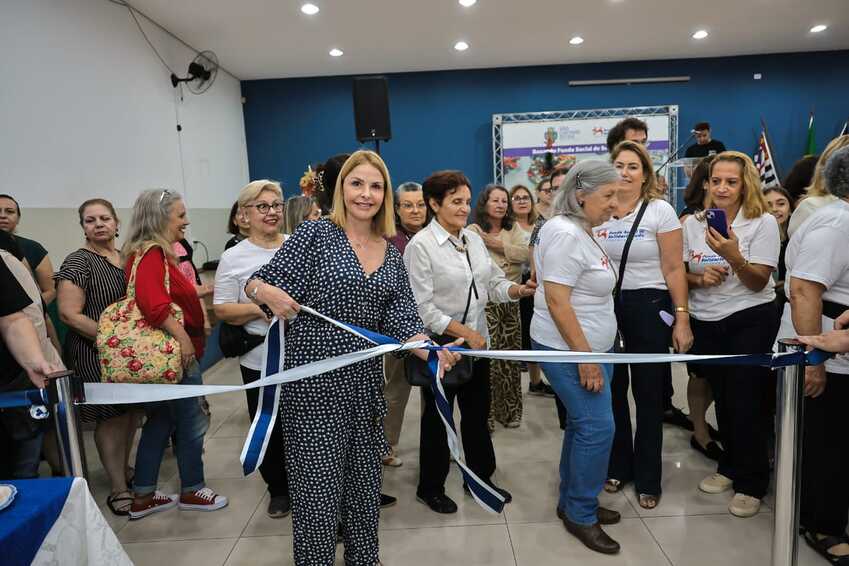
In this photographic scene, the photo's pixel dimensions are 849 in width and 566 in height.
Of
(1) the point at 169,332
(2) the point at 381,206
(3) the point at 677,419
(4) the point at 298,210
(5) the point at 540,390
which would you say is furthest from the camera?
(5) the point at 540,390

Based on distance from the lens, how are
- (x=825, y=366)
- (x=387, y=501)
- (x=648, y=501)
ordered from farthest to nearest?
(x=387, y=501) → (x=648, y=501) → (x=825, y=366)

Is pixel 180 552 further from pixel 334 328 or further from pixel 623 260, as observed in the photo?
pixel 623 260

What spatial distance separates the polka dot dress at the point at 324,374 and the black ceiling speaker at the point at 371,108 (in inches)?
129

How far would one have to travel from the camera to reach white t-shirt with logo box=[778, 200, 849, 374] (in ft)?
6.10

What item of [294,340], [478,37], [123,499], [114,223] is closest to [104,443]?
[123,499]

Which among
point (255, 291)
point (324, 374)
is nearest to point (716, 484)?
point (324, 374)

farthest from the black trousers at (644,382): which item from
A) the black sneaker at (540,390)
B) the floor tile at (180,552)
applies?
the floor tile at (180,552)

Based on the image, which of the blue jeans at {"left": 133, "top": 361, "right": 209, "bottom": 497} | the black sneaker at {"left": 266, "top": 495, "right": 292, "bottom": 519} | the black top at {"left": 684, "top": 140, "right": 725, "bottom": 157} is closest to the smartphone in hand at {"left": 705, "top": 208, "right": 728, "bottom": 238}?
the black sneaker at {"left": 266, "top": 495, "right": 292, "bottom": 519}

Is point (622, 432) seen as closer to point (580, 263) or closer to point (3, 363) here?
point (580, 263)

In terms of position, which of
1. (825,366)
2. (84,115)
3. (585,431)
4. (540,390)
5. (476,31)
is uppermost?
(476,31)

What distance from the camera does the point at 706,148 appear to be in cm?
755

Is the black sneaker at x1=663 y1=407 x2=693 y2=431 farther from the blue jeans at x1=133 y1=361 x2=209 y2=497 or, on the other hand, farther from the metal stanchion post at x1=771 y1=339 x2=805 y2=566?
the blue jeans at x1=133 y1=361 x2=209 y2=497

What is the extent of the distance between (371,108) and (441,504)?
11.6 feet

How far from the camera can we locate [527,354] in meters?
1.70
